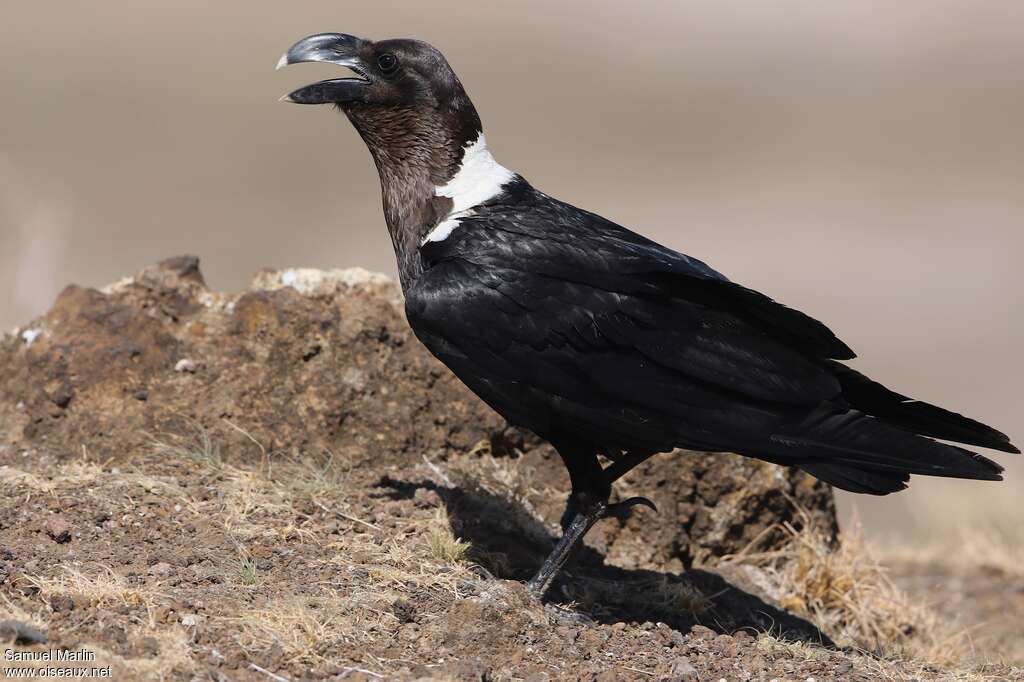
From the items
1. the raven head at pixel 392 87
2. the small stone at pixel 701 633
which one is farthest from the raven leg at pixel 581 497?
the raven head at pixel 392 87

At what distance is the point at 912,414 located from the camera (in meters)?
4.92

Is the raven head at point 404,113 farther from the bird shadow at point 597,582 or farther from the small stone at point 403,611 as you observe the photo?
the small stone at point 403,611

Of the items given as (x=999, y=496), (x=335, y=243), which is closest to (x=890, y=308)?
(x=335, y=243)

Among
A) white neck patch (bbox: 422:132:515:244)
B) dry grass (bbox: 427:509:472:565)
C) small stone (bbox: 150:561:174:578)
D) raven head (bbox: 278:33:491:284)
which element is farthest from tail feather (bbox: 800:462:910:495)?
small stone (bbox: 150:561:174:578)

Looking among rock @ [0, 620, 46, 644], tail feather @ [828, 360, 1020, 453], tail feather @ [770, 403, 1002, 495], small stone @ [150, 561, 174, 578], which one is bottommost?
rock @ [0, 620, 46, 644]

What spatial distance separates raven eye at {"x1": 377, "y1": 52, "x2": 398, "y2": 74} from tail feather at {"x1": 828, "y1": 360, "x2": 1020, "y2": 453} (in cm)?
211

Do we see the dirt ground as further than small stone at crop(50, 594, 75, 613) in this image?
Yes

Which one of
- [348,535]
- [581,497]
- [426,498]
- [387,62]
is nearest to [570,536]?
[581,497]

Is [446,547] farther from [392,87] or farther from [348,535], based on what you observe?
[392,87]

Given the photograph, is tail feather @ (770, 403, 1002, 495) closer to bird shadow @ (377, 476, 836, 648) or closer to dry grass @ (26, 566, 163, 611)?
bird shadow @ (377, 476, 836, 648)

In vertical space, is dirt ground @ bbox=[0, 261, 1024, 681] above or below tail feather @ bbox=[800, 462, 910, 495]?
below

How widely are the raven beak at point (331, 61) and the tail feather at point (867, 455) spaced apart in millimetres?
2207

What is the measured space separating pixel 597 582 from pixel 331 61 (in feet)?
7.82

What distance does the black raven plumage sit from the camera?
476 cm
